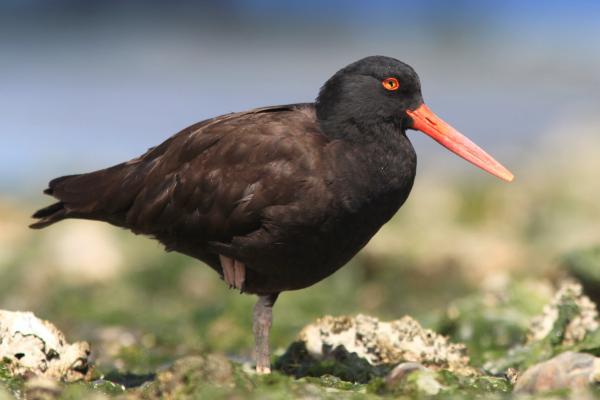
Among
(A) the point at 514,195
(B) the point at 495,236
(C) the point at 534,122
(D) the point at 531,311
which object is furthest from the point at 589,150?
(C) the point at 534,122

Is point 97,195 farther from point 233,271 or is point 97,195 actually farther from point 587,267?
point 587,267

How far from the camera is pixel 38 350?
18.9 feet

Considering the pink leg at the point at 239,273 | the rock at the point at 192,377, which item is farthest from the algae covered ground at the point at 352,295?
the pink leg at the point at 239,273

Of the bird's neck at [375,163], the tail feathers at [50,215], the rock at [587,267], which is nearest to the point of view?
the bird's neck at [375,163]

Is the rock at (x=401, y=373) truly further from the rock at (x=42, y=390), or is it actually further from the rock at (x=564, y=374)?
the rock at (x=42, y=390)

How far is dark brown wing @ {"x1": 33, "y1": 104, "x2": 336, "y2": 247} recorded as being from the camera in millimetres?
5703

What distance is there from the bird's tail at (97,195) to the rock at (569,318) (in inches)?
114

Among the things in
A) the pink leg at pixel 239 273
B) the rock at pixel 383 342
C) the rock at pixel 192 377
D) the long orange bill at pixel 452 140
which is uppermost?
the long orange bill at pixel 452 140

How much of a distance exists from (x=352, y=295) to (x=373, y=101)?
4.59 m

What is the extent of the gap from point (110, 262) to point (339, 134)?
6.20 m

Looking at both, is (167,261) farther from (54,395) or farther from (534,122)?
(534,122)

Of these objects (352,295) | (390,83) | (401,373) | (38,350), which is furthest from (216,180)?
(352,295)

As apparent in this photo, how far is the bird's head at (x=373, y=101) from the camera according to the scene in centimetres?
589

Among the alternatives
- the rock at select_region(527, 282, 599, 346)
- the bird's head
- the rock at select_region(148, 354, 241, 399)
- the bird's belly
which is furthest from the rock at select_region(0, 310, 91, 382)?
the rock at select_region(527, 282, 599, 346)
